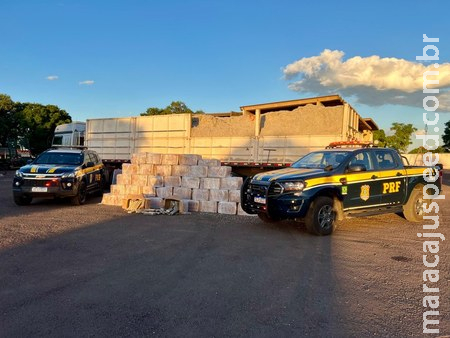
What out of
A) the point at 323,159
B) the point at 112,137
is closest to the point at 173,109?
the point at 112,137

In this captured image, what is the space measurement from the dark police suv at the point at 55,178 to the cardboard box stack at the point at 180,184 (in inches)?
35.5

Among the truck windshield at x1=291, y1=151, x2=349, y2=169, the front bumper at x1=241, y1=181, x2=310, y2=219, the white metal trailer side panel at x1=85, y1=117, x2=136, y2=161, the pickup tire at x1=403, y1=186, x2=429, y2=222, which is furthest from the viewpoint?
the white metal trailer side panel at x1=85, y1=117, x2=136, y2=161

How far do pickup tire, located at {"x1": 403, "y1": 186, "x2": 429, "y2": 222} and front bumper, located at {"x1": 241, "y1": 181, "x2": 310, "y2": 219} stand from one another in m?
3.33

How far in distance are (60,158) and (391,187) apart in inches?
372

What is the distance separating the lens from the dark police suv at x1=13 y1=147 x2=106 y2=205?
1034cm

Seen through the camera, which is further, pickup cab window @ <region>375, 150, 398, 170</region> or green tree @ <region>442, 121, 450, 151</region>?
green tree @ <region>442, 121, 450, 151</region>

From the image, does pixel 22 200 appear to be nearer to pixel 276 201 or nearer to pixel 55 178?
pixel 55 178

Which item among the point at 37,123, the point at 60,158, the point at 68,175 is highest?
the point at 37,123

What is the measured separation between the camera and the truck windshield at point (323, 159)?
26.1 ft

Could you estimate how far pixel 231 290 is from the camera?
4.27 m

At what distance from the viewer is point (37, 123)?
142 ft

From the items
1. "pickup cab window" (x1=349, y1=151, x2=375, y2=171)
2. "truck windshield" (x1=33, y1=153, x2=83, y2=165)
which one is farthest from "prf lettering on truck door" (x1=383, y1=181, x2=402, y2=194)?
"truck windshield" (x1=33, y1=153, x2=83, y2=165)

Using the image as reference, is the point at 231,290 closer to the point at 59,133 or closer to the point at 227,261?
the point at 227,261

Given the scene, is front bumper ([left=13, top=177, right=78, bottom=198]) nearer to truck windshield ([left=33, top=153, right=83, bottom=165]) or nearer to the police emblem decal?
truck windshield ([left=33, top=153, right=83, bottom=165])
